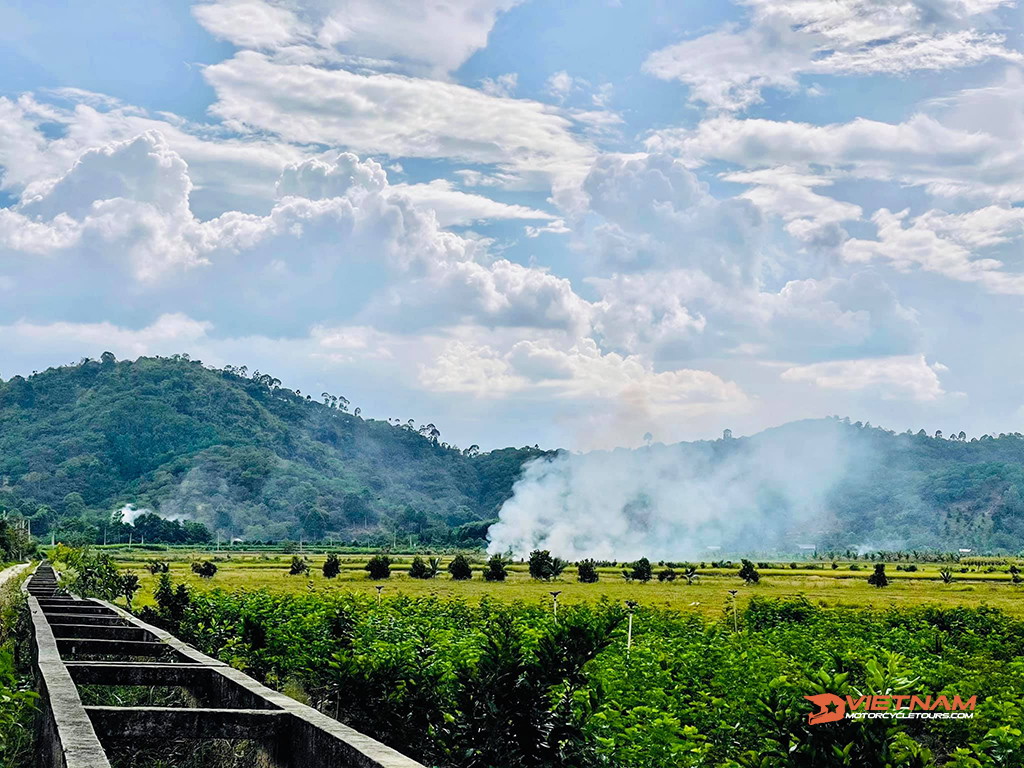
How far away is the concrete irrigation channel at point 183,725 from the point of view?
609 cm

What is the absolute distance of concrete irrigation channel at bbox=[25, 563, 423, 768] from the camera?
6.09m

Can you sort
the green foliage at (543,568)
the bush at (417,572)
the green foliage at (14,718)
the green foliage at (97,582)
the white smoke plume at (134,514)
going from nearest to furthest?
the green foliage at (14,718)
the green foliage at (97,582)
the bush at (417,572)
the green foliage at (543,568)
the white smoke plume at (134,514)

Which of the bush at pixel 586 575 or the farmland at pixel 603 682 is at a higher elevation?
the farmland at pixel 603 682

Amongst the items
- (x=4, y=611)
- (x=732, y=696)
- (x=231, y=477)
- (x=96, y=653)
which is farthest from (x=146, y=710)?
(x=231, y=477)

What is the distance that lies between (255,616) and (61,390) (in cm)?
19544

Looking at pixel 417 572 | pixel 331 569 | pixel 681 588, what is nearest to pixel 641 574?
pixel 681 588

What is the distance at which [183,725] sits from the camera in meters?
6.96

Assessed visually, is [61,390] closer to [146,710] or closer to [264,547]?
[264,547]

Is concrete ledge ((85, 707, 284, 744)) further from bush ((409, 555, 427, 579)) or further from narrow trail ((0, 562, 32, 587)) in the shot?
bush ((409, 555, 427, 579))

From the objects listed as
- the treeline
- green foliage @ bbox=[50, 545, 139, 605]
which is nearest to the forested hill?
the treeline

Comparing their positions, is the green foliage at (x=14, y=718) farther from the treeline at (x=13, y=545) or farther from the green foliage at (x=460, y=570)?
the treeline at (x=13, y=545)

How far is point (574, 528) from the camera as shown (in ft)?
509

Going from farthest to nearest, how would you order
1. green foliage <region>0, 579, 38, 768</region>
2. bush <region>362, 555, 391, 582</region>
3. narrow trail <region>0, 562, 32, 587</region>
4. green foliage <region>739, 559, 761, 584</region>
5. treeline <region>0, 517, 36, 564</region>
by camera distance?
treeline <region>0, 517, 36, 564</region> → green foliage <region>739, 559, 761, 584</region> → bush <region>362, 555, 391, 582</region> → narrow trail <region>0, 562, 32, 587</region> → green foliage <region>0, 579, 38, 768</region>

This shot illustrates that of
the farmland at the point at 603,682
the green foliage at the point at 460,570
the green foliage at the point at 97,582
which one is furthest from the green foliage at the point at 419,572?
the farmland at the point at 603,682
